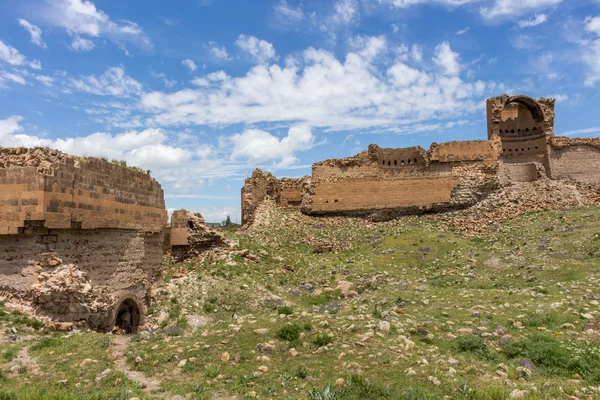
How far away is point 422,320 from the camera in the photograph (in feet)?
33.6

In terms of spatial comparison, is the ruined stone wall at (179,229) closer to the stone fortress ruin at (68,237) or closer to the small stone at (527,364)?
the stone fortress ruin at (68,237)

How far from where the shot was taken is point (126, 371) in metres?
7.90

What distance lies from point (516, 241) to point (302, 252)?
34.6 feet

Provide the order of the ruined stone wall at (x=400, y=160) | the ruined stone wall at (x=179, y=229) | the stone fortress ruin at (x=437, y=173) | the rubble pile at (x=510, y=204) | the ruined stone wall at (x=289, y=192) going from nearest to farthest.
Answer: the ruined stone wall at (x=179, y=229)
the rubble pile at (x=510, y=204)
the stone fortress ruin at (x=437, y=173)
the ruined stone wall at (x=289, y=192)
the ruined stone wall at (x=400, y=160)

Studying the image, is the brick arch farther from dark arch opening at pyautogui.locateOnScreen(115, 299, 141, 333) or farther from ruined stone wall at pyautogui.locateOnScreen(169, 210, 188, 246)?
dark arch opening at pyautogui.locateOnScreen(115, 299, 141, 333)

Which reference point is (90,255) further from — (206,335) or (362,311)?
(362,311)

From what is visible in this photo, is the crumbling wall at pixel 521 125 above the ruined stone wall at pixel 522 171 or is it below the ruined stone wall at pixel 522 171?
above

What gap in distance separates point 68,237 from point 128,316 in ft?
13.3

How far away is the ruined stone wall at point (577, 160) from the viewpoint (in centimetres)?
3347

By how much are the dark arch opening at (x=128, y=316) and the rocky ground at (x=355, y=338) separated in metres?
0.52

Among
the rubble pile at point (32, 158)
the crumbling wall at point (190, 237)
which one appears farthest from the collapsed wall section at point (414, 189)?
the rubble pile at point (32, 158)

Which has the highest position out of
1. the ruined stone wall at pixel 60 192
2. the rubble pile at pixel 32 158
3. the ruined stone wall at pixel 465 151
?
the ruined stone wall at pixel 465 151

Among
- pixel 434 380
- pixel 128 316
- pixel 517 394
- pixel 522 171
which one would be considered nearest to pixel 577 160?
pixel 522 171

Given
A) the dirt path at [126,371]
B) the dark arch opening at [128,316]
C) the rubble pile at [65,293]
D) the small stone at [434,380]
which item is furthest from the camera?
the dark arch opening at [128,316]
